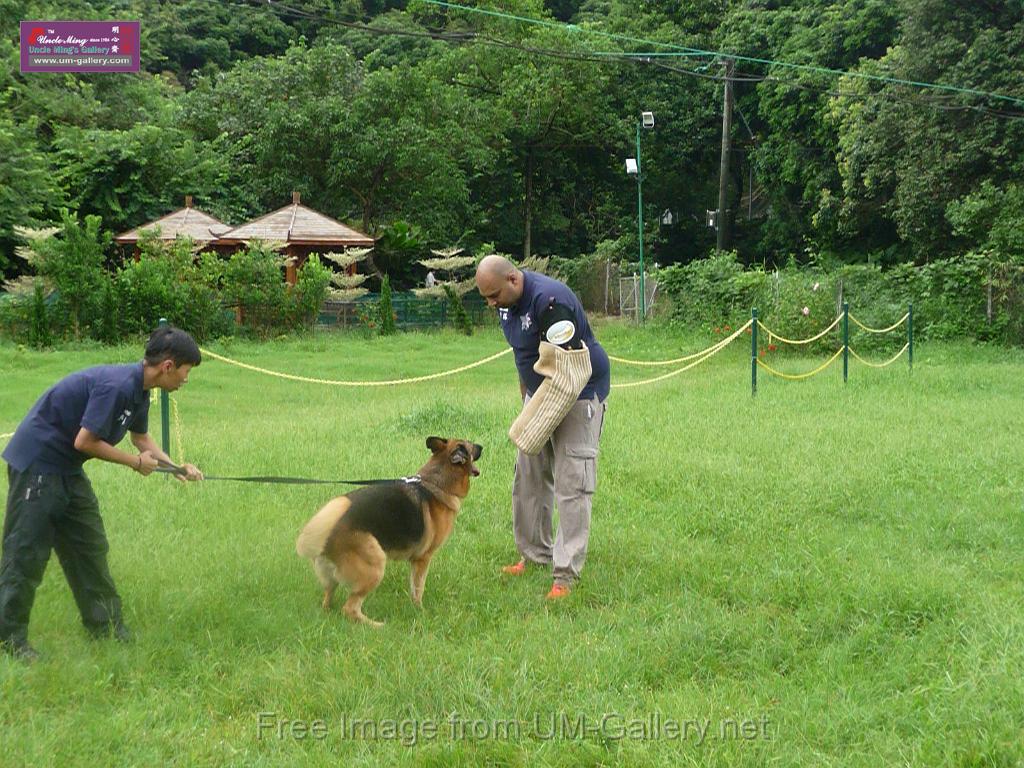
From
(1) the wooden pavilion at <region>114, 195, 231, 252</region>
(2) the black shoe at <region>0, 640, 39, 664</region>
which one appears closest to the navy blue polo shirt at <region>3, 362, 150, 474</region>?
(2) the black shoe at <region>0, 640, 39, 664</region>

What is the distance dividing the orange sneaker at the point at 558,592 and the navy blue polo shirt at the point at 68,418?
235 centimetres

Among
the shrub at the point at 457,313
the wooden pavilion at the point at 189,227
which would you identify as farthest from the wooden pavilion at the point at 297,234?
the shrub at the point at 457,313

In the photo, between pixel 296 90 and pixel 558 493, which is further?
pixel 296 90

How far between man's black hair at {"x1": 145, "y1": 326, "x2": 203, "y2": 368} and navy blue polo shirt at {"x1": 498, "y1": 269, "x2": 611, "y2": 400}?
176 cm

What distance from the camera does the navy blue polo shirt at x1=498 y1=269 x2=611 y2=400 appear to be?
539 cm

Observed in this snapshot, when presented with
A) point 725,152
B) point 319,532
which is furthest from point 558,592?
point 725,152

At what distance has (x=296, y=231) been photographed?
27.9 m

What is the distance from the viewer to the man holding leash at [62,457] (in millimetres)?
4293

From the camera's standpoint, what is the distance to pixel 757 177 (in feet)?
122

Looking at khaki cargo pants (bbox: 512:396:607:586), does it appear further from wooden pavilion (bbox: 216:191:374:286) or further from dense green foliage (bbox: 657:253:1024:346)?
wooden pavilion (bbox: 216:191:374:286)

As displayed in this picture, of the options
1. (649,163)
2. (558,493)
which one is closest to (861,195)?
(649,163)

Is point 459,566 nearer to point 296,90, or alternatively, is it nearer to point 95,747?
point 95,747

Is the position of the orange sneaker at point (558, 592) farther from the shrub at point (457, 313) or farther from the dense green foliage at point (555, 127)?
the shrub at point (457, 313)

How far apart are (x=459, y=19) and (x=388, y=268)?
15.7m
